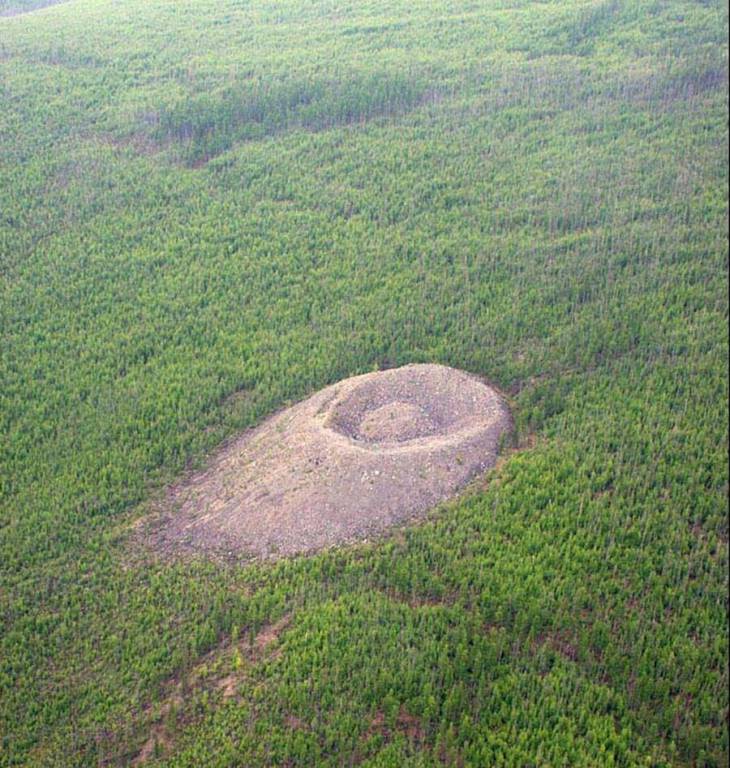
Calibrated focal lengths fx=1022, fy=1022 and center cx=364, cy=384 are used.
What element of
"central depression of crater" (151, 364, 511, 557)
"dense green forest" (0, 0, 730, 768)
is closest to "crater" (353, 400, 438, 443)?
"central depression of crater" (151, 364, 511, 557)

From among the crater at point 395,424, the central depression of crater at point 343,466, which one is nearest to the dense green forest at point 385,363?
the central depression of crater at point 343,466

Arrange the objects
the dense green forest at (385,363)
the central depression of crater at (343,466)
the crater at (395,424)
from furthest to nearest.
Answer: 1. the crater at (395,424)
2. the central depression of crater at (343,466)
3. the dense green forest at (385,363)

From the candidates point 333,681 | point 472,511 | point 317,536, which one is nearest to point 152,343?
point 317,536

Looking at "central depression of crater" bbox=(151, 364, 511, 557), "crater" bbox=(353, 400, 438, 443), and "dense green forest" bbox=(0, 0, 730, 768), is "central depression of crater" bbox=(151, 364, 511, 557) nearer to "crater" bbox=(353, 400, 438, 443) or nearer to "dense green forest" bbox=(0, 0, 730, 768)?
"crater" bbox=(353, 400, 438, 443)

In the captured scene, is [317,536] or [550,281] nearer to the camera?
[317,536]

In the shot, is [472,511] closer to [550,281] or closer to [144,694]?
[144,694]

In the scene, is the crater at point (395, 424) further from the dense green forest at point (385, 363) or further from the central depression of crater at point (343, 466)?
the dense green forest at point (385, 363)
